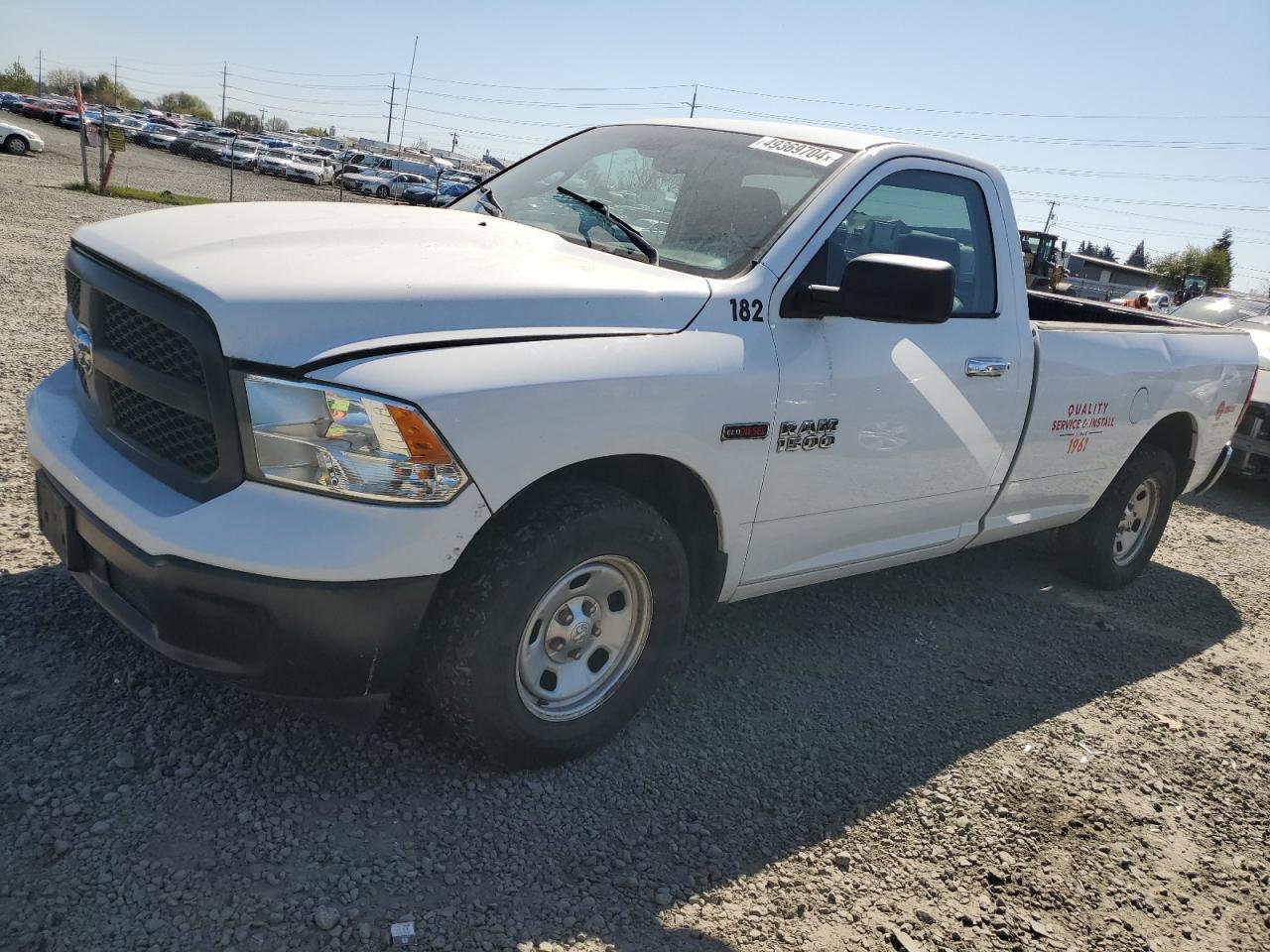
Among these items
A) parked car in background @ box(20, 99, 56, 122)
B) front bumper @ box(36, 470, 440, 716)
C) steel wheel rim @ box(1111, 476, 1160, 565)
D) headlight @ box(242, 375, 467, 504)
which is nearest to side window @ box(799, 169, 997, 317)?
headlight @ box(242, 375, 467, 504)

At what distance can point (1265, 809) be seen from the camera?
3672 millimetres

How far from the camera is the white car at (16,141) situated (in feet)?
108

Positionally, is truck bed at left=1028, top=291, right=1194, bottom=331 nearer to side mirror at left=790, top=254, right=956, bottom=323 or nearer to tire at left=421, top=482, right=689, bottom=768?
side mirror at left=790, top=254, right=956, bottom=323

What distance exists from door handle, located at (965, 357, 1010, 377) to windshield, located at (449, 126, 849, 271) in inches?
36.4

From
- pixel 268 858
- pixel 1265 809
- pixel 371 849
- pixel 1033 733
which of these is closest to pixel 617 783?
pixel 371 849

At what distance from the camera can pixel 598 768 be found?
3.17 m

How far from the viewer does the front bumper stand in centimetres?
237

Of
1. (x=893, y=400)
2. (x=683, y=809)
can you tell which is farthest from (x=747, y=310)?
(x=683, y=809)

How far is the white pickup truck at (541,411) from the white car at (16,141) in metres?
36.1

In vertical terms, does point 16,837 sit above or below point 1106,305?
below

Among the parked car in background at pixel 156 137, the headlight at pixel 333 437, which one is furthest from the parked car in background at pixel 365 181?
the headlight at pixel 333 437

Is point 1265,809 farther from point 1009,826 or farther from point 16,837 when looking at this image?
point 16,837

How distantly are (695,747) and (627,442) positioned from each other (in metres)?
1.17

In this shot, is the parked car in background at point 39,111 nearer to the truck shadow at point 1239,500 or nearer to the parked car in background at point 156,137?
the parked car in background at point 156,137
